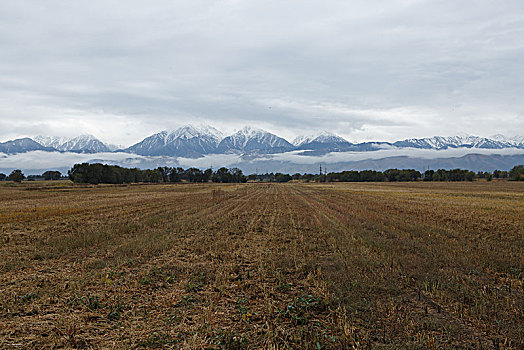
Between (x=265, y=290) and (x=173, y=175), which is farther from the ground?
(x=173, y=175)

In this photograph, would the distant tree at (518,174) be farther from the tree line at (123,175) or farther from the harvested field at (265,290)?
the harvested field at (265,290)

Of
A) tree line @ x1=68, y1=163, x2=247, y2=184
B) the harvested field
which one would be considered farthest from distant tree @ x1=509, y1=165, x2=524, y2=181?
the harvested field

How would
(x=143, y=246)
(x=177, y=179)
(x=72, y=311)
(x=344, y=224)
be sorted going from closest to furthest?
(x=72, y=311)
(x=143, y=246)
(x=344, y=224)
(x=177, y=179)

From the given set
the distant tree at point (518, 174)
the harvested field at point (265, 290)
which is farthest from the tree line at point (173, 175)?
the harvested field at point (265, 290)

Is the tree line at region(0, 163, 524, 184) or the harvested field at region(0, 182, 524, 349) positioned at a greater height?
the tree line at region(0, 163, 524, 184)

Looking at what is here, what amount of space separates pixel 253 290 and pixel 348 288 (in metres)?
2.65

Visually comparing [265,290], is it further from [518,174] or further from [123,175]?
[518,174]

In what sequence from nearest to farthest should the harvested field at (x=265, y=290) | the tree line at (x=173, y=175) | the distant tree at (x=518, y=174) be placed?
the harvested field at (x=265, y=290) → the tree line at (x=173, y=175) → the distant tree at (x=518, y=174)

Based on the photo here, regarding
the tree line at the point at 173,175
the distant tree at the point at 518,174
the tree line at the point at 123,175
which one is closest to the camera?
the tree line at the point at 123,175

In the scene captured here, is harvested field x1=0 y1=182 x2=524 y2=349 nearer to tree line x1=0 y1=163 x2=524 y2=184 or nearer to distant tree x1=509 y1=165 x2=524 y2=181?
tree line x1=0 y1=163 x2=524 y2=184

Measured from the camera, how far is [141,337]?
6.29m

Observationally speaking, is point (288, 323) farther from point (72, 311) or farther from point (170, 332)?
point (72, 311)

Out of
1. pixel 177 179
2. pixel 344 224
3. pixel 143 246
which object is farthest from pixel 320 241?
pixel 177 179

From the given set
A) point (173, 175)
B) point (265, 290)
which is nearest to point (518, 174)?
point (173, 175)
